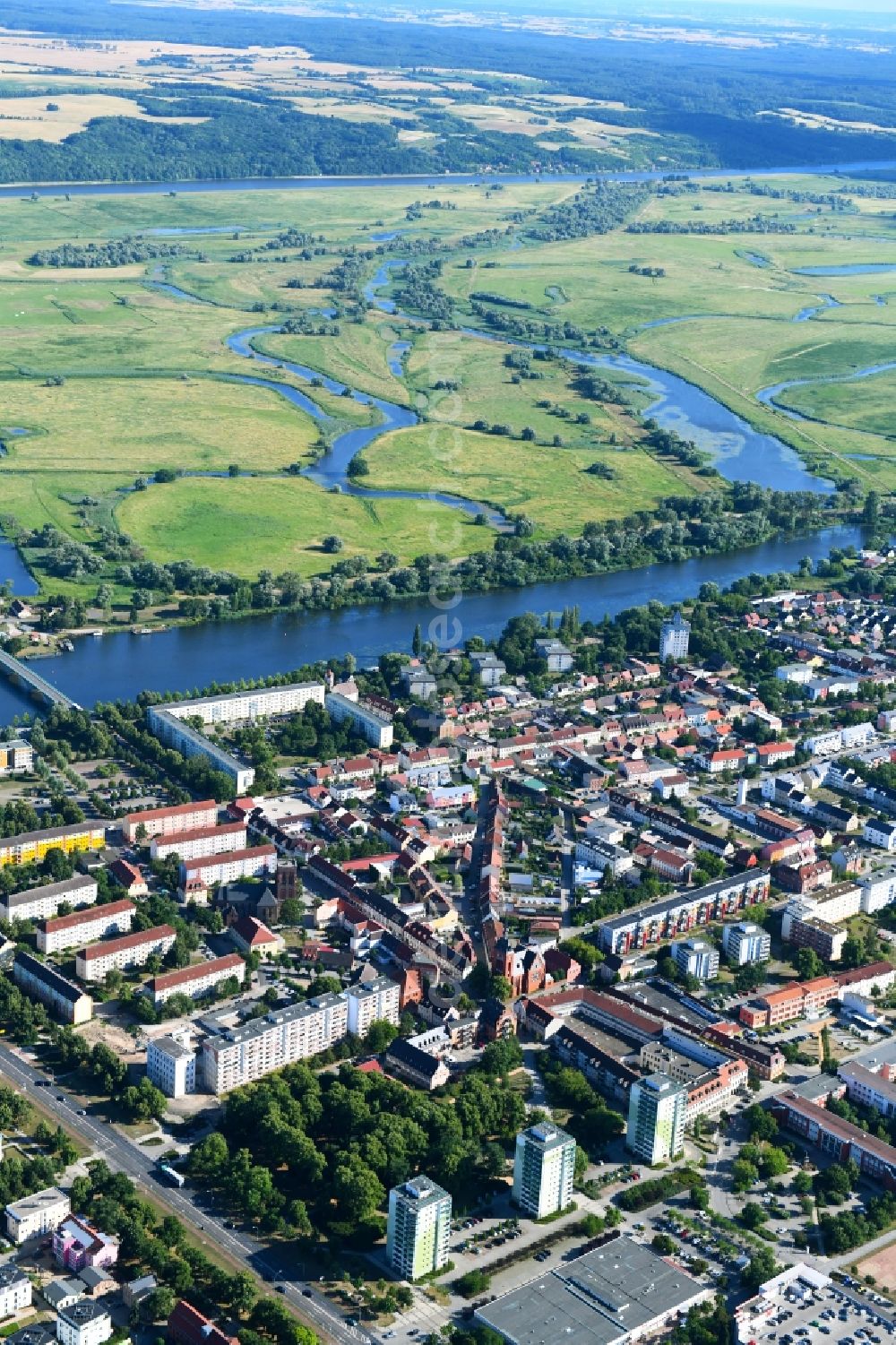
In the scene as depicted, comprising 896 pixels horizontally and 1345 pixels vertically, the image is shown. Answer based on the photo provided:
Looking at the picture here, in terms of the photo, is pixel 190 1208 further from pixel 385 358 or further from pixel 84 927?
pixel 385 358

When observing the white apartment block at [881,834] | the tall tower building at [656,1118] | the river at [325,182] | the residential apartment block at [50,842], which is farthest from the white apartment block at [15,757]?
the river at [325,182]

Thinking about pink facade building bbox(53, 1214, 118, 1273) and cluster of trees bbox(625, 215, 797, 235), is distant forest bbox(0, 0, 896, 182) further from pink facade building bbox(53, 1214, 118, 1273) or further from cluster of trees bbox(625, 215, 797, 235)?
pink facade building bbox(53, 1214, 118, 1273)

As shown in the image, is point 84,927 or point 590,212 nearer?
point 84,927

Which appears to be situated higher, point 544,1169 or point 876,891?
point 544,1169

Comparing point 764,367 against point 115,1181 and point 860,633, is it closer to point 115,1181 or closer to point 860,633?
point 860,633

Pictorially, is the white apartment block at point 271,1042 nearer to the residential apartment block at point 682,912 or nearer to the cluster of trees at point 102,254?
the residential apartment block at point 682,912

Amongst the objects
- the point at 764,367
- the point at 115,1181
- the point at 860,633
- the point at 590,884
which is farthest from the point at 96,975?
the point at 764,367

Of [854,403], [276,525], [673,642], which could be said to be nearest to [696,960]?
[673,642]
